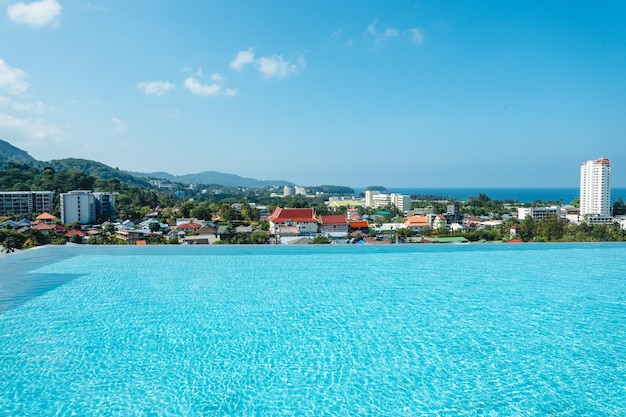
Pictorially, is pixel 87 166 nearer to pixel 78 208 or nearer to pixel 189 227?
pixel 78 208

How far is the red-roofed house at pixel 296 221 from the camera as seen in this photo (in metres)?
19.5

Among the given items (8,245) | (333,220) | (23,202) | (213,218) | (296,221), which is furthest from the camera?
(213,218)

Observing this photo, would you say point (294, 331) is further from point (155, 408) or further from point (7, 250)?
point (7, 250)

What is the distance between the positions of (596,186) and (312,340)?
34.3 meters

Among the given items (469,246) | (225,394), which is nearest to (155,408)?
(225,394)

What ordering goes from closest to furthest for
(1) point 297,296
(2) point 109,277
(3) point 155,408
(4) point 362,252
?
(3) point 155,408 → (1) point 297,296 → (2) point 109,277 → (4) point 362,252

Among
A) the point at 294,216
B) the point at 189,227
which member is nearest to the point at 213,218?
the point at 189,227

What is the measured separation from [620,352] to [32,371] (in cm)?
472

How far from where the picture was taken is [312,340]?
3.69 m

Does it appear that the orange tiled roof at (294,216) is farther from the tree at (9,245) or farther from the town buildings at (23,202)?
the town buildings at (23,202)

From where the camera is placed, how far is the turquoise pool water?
2678 mm

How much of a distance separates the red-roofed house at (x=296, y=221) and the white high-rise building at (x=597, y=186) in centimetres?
2205

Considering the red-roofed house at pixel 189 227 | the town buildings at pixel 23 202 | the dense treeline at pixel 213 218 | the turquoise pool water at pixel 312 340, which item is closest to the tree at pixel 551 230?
the dense treeline at pixel 213 218

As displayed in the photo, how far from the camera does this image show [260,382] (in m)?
2.92
